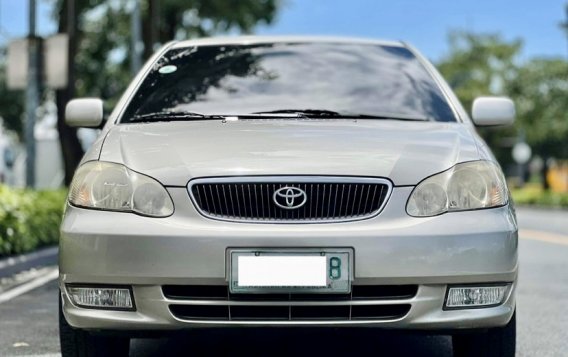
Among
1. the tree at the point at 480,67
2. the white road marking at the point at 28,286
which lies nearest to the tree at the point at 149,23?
the white road marking at the point at 28,286

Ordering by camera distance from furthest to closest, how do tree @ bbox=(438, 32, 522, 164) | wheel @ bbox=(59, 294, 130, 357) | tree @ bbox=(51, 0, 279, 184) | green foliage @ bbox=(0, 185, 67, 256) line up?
tree @ bbox=(438, 32, 522, 164) < tree @ bbox=(51, 0, 279, 184) < green foliage @ bbox=(0, 185, 67, 256) < wheel @ bbox=(59, 294, 130, 357)

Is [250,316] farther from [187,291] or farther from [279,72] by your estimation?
[279,72]

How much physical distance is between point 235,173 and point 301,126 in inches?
25.4

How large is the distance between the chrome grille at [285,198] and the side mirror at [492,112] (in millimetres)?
1421

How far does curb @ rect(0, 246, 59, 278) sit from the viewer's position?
921 centimetres

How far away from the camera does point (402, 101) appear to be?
504cm

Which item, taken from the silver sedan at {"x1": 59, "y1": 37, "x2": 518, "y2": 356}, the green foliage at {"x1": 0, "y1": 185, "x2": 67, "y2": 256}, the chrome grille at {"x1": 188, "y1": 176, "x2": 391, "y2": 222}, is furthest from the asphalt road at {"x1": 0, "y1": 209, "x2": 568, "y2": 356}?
the green foliage at {"x1": 0, "y1": 185, "x2": 67, "y2": 256}

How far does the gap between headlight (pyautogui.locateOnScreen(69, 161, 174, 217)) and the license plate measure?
0.36 m

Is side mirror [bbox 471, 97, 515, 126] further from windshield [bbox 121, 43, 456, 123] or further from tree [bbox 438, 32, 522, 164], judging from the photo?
tree [bbox 438, 32, 522, 164]

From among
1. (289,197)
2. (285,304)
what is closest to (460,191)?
(289,197)

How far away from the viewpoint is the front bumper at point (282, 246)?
12.5ft

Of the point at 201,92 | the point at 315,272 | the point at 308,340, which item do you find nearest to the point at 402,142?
the point at 315,272

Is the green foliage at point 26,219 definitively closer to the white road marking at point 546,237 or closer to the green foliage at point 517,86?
the white road marking at point 546,237

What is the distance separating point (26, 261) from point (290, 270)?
6.48 meters
